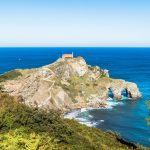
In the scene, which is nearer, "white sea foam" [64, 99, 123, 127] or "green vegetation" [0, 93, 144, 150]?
"green vegetation" [0, 93, 144, 150]

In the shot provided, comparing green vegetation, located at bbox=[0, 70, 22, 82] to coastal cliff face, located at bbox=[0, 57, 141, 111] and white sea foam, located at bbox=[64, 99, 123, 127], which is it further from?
white sea foam, located at bbox=[64, 99, 123, 127]

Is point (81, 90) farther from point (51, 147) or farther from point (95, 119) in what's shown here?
point (51, 147)

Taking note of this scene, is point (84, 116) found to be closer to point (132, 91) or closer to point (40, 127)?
point (132, 91)

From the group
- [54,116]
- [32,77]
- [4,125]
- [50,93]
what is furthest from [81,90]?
[4,125]

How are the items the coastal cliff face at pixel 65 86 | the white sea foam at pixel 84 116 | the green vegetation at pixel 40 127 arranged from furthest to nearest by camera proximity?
the coastal cliff face at pixel 65 86 < the white sea foam at pixel 84 116 < the green vegetation at pixel 40 127

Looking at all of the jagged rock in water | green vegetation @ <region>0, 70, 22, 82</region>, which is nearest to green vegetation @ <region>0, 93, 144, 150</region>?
green vegetation @ <region>0, 70, 22, 82</region>

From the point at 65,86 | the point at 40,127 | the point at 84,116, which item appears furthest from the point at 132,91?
the point at 40,127

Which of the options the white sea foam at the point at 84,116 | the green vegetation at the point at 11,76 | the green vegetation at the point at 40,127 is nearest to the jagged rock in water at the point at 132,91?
the white sea foam at the point at 84,116

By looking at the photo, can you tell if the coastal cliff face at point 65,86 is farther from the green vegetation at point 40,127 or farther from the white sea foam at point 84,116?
the green vegetation at point 40,127
